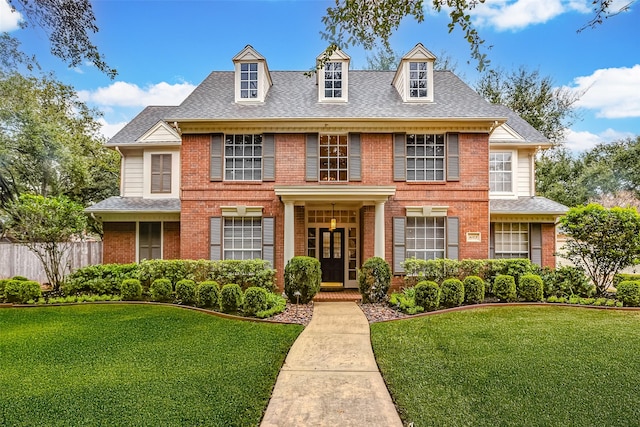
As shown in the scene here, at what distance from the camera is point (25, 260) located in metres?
13.7

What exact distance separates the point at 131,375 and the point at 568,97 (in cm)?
2646

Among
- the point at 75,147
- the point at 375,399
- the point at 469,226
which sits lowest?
the point at 375,399

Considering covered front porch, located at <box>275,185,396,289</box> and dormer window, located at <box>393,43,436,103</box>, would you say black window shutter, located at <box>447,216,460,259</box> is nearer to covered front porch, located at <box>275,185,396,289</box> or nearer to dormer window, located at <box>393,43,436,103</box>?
covered front porch, located at <box>275,185,396,289</box>

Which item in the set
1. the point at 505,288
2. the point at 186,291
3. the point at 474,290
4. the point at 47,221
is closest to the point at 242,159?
the point at 186,291

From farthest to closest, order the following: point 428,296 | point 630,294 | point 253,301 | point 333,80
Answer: point 333,80 → point 630,294 → point 428,296 → point 253,301

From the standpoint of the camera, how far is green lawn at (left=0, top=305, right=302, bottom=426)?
3.77 m

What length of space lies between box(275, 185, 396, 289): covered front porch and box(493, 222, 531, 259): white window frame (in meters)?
4.51

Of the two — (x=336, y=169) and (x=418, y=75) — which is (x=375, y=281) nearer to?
(x=336, y=169)

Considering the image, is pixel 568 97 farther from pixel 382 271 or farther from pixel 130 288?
pixel 130 288

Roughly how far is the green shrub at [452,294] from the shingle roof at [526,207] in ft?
14.8

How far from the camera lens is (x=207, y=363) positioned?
16.9 ft

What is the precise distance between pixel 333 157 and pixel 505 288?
587cm

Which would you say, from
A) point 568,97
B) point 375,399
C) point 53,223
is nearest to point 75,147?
point 53,223

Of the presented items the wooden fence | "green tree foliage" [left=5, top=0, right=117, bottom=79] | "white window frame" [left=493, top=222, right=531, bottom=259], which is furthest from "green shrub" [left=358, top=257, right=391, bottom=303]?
the wooden fence
